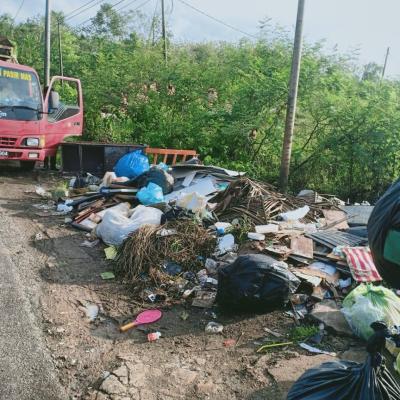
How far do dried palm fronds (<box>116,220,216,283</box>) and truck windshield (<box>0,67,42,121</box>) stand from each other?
4870 millimetres

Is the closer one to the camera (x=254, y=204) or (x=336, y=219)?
(x=254, y=204)

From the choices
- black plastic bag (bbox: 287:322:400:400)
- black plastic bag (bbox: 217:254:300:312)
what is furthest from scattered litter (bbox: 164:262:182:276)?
black plastic bag (bbox: 287:322:400:400)

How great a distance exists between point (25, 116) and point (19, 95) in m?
0.55

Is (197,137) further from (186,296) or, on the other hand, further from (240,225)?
(186,296)

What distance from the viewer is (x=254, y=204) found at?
5.89 metres

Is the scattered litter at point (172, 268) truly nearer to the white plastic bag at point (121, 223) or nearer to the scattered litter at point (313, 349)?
the white plastic bag at point (121, 223)

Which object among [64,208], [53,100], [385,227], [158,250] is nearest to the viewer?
[385,227]

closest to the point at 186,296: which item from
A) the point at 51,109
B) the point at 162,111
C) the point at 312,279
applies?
the point at 312,279

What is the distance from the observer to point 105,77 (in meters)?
12.4

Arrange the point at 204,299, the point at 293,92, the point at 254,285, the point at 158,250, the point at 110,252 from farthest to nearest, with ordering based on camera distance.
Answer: the point at 293,92 < the point at 110,252 < the point at 158,250 < the point at 204,299 < the point at 254,285

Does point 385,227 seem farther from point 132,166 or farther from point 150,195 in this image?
point 132,166

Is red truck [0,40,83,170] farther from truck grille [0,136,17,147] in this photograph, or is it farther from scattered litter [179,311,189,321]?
scattered litter [179,311,189,321]

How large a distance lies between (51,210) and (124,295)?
324 centimetres

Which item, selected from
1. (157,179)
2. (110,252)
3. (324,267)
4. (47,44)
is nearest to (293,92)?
(157,179)
